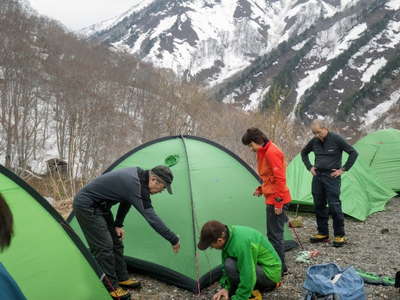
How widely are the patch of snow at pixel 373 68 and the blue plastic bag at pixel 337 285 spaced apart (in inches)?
3908

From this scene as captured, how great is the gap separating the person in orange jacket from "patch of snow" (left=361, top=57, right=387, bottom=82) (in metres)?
98.6

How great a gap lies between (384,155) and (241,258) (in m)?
8.06

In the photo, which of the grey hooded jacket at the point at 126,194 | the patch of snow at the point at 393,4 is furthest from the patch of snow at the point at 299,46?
the grey hooded jacket at the point at 126,194

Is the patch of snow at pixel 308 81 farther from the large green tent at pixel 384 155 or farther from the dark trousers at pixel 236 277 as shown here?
the dark trousers at pixel 236 277

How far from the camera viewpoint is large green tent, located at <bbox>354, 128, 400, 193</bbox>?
1001cm

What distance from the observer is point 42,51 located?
40.1 metres

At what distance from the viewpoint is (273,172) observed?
4.51 m

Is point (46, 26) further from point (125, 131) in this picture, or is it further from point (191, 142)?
point (191, 142)

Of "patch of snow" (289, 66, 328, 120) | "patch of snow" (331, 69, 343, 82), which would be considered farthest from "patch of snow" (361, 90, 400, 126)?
"patch of snow" (289, 66, 328, 120)

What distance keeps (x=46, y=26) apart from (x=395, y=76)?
214 ft

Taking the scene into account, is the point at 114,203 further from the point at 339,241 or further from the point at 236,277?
the point at 339,241

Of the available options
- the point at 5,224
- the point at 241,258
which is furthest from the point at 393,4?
the point at 5,224

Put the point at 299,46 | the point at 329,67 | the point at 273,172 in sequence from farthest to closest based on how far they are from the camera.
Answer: the point at 299,46
the point at 329,67
the point at 273,172

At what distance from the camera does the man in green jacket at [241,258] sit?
343 cm
